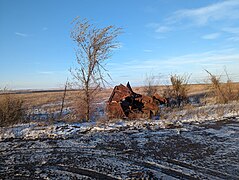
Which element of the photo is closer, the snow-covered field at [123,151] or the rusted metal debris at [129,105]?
the snow-covered field at [123,151]

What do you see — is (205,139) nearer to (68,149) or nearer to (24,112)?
(68,149)

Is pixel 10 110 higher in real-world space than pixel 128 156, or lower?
higher

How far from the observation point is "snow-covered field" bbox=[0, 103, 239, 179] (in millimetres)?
5270

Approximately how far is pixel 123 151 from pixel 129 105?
714 cm

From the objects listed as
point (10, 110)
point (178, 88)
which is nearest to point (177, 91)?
point (178, 88)

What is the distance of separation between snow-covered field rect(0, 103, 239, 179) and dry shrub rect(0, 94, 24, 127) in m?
2.38

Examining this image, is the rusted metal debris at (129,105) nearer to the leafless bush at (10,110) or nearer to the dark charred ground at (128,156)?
the dark charred ground at (128,156)

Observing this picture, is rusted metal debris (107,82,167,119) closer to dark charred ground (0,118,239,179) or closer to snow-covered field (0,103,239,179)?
snow-covered field (0,103,239,179)

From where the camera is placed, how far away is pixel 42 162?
19.7 feet

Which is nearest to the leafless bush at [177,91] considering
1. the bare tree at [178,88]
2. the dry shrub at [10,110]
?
the bare tree at [178,88]

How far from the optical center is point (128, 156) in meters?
6.41

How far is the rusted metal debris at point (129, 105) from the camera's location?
43.9ft

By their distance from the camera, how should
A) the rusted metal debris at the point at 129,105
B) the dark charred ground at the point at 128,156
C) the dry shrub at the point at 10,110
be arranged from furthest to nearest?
the rusted metal debris at the point at 129,105, the dry shrub at the point at 10,110, the dark charred ground at the point at 128,156

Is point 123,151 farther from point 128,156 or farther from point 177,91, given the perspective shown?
point 177,91
